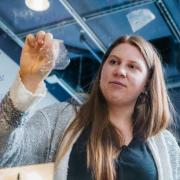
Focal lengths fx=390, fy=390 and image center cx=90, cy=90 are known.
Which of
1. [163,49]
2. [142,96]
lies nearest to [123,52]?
[142,96]

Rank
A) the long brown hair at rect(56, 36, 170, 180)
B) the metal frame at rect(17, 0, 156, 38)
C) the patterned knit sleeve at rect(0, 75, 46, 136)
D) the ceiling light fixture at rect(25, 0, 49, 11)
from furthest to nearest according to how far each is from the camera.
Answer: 1. the metal frame at rect(17, 0, 156, 38)
2. the ceiling light fixture at rect(25, 0, 49, 11)
3. the long brown hair at rect(56, 36, 170, 180)
4. the patterned knit sleeve at rect(0, 75, 46, 136)

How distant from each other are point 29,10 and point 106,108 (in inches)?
34.5

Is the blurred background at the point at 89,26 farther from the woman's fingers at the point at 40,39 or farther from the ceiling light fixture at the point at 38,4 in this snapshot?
the woman's fingers at the point at 40,39

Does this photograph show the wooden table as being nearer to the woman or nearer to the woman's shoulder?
the woman

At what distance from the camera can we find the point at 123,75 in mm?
843

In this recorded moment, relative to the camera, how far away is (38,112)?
819mm

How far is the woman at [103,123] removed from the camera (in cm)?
68

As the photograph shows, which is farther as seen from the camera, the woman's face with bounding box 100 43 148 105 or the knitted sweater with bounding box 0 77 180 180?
the woman's face with bounding box 100 43 148 105

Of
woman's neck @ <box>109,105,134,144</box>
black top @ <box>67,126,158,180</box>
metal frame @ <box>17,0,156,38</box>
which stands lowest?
black top @ <box>67,126,158,180</box>

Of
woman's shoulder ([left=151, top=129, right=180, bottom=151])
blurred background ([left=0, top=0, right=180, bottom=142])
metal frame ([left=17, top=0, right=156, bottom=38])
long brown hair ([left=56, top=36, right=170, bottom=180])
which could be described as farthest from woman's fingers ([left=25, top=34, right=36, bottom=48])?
metal frame ([left=17, top=0, right=156, bottom=38])

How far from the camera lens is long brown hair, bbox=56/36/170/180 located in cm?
77

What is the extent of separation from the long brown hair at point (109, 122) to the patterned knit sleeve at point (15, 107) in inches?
5.8

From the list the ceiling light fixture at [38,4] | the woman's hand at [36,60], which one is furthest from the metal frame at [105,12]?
the woman's hand at [36,60]

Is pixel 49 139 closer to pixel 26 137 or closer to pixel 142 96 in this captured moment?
pixel 26 137
